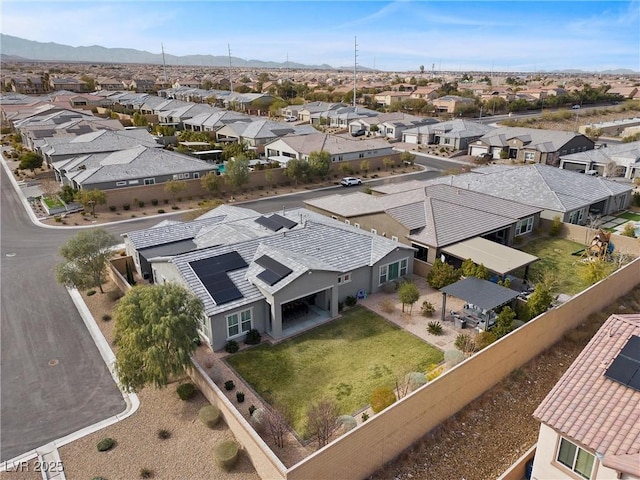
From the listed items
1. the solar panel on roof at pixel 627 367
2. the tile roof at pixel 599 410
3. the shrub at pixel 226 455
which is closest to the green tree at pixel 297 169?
the shrub at pixel 226 455

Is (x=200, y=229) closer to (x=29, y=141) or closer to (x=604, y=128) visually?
(x=29, y=141)

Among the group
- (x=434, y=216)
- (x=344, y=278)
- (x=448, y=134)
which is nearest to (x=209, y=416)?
(x=344, y=278)

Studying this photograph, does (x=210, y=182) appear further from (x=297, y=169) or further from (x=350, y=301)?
(x=350, y=301)

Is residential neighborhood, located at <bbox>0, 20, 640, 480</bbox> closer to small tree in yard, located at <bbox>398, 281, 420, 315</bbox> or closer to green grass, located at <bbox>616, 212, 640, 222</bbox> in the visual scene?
small tree in yard, located at <bbox>398, 281, 420, 315</bbox>

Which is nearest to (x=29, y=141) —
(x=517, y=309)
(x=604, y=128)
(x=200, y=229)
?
(x=200, y=229)

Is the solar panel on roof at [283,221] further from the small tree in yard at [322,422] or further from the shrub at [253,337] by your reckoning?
the small tree in yard at [322,422]

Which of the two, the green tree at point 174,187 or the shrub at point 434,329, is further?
the green tree at point 174,187

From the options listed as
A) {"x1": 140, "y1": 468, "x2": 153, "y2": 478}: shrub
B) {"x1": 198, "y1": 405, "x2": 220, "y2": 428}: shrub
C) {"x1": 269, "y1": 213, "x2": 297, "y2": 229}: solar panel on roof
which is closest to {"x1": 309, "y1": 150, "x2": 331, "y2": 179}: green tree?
{"x1": 269, "y1": 213, "x2": 297, "y2": 229}: solar panel on roof
